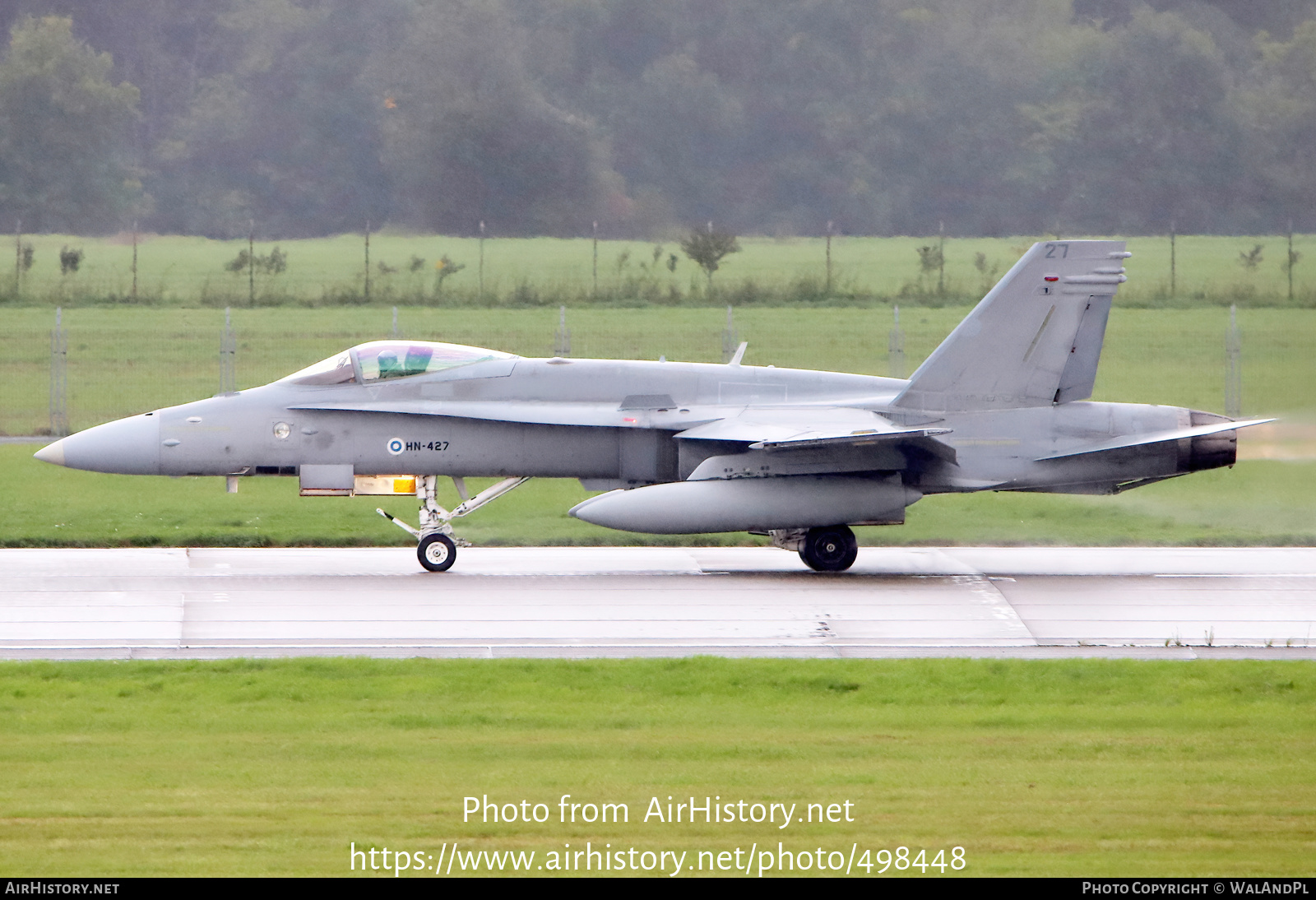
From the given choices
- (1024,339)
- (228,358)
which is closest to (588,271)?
(228,358)

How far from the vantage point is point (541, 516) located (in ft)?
70.7

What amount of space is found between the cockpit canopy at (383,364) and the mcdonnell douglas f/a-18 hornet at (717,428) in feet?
0.06

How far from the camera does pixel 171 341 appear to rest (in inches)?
1409

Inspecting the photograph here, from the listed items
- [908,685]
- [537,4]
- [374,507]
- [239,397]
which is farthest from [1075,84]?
[908,685]

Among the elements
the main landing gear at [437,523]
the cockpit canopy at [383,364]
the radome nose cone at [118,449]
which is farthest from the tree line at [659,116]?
the radome nose cone at [118,449]

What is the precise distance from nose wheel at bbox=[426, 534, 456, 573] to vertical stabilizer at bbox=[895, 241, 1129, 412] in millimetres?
4920

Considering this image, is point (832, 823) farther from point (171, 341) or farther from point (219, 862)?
point (171, 341)

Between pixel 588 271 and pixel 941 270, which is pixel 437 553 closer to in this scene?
pixel 941 270

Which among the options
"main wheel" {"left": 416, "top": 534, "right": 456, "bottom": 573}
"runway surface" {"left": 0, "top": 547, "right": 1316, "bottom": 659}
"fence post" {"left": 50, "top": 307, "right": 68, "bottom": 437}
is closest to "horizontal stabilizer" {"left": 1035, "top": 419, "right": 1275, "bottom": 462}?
"runway surface" {"left": 0, "top": 547, "right": 1316, "bottom": 659}

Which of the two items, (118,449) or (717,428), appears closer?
(118,449)

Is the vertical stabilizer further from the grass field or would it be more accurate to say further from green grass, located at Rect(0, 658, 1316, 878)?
the grass field

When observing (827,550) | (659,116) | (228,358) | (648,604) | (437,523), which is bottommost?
(648,604)

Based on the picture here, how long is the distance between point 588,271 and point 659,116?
12.4m

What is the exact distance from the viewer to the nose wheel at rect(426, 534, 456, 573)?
1645 cm
